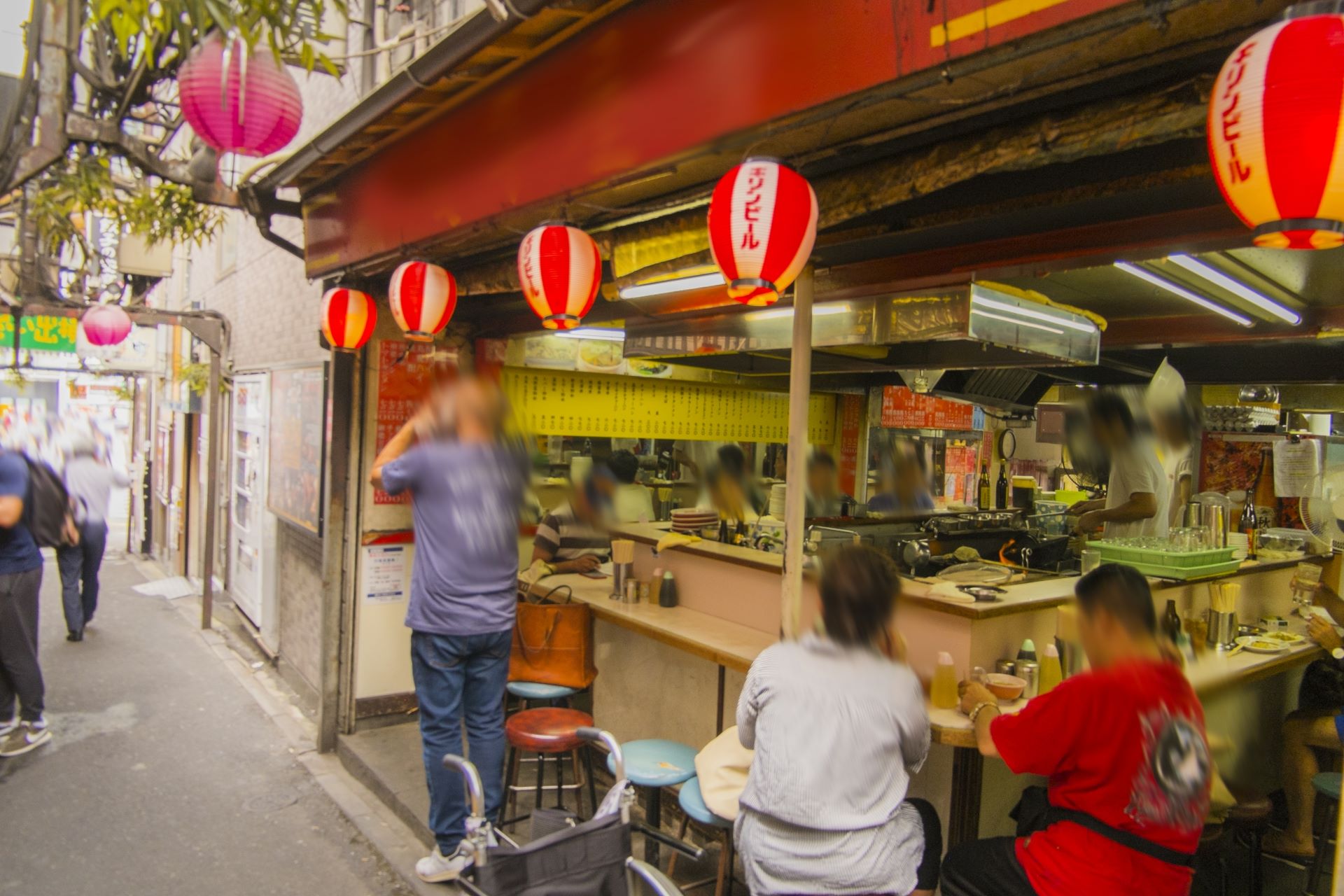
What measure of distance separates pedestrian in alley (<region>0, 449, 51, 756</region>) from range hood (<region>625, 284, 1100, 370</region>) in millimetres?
4618

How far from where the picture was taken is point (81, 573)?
9.41 m

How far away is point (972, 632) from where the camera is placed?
3.71 meters

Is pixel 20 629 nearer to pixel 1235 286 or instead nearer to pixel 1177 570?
pixel 1177 570

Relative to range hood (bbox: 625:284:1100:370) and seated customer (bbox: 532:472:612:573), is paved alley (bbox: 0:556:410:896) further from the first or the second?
range hood (bbox: 625:284:1100:370)

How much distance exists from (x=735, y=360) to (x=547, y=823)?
21.8ft

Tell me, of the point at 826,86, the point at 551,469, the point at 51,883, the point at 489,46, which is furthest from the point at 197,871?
the point at 551,469

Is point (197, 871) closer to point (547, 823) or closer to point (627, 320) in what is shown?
point (547, 823)

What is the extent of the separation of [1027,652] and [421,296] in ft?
12.9

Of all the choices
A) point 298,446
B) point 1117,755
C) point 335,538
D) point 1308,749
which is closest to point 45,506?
point 298,446

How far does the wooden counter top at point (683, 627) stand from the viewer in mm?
4246

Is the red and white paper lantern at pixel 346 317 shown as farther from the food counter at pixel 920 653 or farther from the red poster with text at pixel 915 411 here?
the red poster with text at pixel 915 411

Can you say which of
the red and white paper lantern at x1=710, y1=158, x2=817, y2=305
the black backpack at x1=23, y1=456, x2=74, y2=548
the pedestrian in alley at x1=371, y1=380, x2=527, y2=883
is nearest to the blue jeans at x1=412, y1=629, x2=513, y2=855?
the pedestrian in alley at x1=371, y1=380, x2=527, y2=883

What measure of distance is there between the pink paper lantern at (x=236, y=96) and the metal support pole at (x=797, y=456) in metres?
2.48

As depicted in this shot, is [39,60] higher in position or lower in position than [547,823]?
higher
